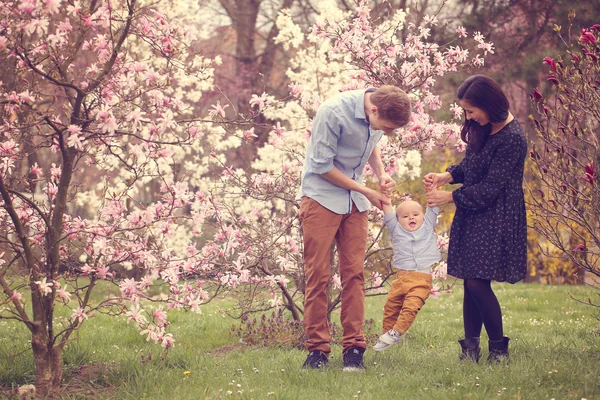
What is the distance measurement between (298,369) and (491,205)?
1.55 m

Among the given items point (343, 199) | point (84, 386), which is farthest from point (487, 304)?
point (84, 386)

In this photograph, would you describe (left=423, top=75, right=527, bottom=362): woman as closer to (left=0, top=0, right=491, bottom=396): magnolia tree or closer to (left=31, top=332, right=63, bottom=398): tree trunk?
(left=0, top=0, right=491, bottom=396): magnolia tree

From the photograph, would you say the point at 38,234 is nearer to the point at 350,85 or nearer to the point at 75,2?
the point at 75,2

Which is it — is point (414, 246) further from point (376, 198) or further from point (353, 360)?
point (353, 360)

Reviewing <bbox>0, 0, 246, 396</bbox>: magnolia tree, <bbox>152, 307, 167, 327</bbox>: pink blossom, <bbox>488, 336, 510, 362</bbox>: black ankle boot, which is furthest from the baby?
<bbox>152, 307, 167, 327</bbox>: pink blossom

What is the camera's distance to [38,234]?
4.19 metres

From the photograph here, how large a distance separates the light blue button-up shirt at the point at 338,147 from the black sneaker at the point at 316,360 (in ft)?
3.04

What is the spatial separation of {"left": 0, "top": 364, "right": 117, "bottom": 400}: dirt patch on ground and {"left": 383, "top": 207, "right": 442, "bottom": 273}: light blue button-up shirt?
77.4 inches

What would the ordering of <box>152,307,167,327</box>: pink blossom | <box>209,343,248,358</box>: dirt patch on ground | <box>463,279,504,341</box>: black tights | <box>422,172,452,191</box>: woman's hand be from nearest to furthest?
<box>152,307,167,327</box>: pink blossom < <box>463,279,504,341</box>: black tights < <box>422,172,452,191</box>: woman's hand < <box>209,343,248,358</box>: dirt patch on ground

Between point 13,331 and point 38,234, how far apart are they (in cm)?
226

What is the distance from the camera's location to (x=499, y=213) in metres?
4.00

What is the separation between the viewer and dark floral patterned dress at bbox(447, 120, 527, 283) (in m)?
3.98

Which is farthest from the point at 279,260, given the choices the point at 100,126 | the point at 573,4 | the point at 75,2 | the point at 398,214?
the point at 573,4

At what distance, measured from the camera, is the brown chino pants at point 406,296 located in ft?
13.7
